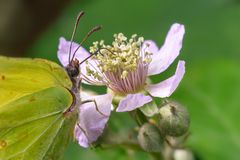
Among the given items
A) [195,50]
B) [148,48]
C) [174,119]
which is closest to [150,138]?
[174,119]

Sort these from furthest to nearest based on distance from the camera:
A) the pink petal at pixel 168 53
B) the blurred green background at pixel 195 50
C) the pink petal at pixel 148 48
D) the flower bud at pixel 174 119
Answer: the blurred green background at pixel 195 50 < the pink petal at pixel 148 48 < the pink petal at pixel 168 53 < the flower bud at pixel 174 119

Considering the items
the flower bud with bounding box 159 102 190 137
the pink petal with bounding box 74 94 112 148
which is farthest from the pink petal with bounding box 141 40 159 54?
the flower bud with bounding box 159 102 190 137

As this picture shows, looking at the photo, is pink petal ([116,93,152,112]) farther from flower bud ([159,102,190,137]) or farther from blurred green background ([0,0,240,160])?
blurred green background ([0,0,240,160])

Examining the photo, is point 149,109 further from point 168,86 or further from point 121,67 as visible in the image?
point 121,67

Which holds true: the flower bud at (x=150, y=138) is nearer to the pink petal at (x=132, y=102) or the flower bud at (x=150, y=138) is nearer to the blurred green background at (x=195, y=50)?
the pink petal at (x=132, y=102)

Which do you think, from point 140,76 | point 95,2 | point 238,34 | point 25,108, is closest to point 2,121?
point 25,108

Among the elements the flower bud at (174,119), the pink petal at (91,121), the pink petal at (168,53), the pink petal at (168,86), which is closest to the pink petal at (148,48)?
the pink petal at (168,53)
